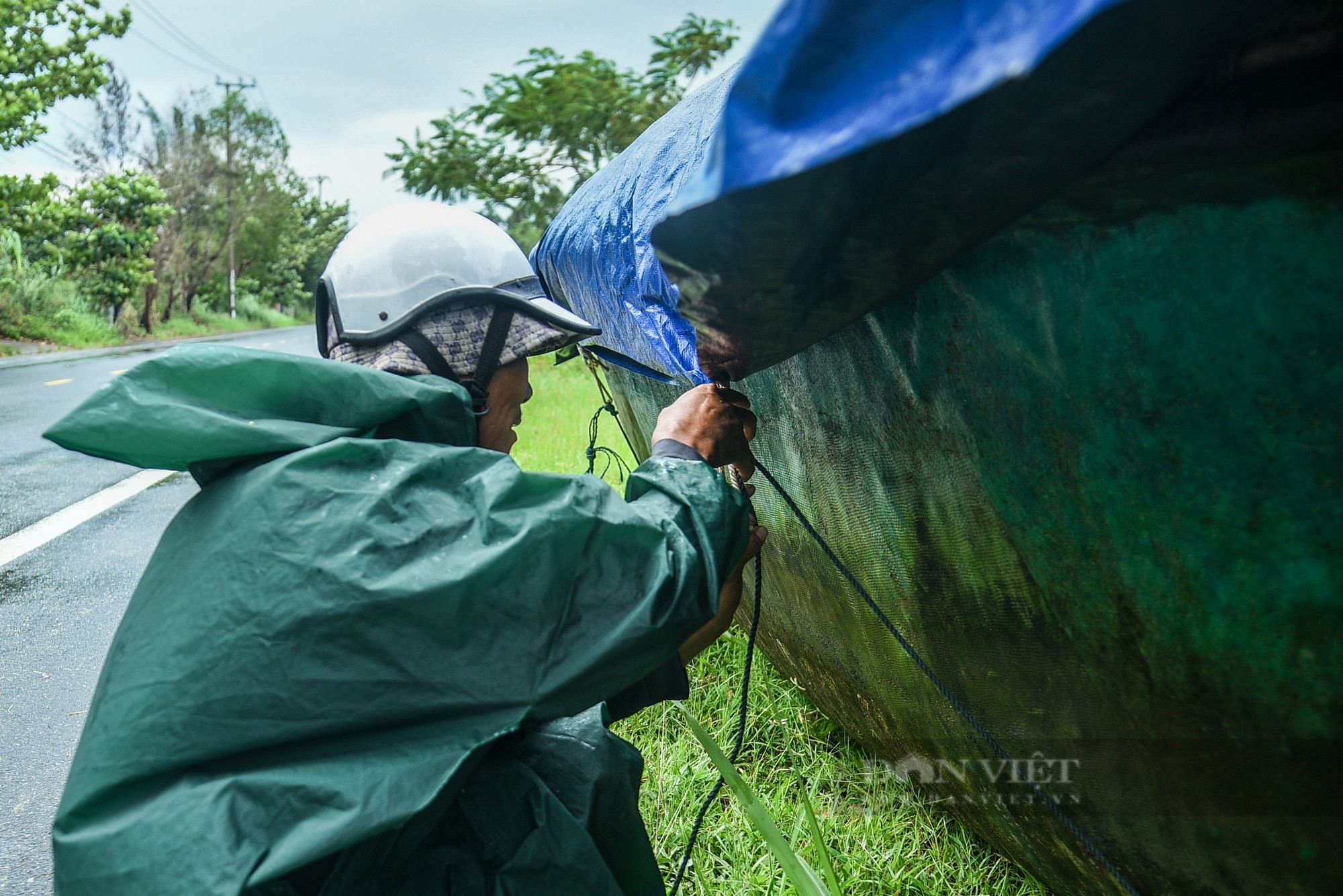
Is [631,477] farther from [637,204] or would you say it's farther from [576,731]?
[637,204]

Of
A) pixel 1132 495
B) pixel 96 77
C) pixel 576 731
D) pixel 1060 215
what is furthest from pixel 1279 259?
pixel 96 77

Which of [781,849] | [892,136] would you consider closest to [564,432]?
[781,849]

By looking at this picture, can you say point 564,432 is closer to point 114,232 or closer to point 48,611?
point 48,611

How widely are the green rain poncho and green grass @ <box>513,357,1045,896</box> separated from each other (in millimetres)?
1138

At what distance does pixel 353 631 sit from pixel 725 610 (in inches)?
32.6

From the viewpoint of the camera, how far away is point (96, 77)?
20.8 m

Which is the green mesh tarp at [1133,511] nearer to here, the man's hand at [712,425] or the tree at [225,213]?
the man's hand at [712,425]

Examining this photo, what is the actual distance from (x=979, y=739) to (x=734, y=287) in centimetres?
111

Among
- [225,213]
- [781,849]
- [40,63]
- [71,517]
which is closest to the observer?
[781,849]

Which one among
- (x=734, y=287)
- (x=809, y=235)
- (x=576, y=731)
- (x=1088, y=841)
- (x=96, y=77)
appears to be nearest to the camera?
(x=809, y=235)

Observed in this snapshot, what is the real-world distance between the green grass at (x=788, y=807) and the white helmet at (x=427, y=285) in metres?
1.39

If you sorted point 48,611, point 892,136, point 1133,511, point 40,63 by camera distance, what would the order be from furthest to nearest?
1. point 40,63
2. point 48,611
3. point 1133,511
4. point 892,136

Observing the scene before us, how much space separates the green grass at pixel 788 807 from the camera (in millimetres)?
2248

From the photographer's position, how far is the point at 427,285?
1812 millimetres
